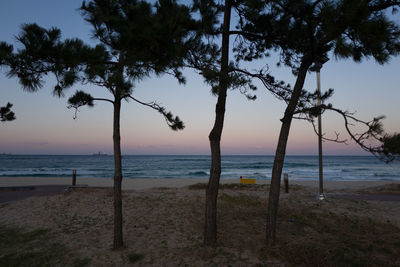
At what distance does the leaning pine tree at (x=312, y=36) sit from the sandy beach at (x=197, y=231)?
0.89 m

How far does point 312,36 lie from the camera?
194 inches

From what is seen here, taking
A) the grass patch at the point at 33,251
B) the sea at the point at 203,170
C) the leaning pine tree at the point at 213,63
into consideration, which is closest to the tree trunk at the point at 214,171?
the leaning pine tree at the point at 213,63

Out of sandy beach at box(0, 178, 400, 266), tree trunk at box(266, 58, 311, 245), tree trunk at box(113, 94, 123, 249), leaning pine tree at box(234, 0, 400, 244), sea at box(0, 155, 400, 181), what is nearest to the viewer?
leaning pine tree at box(234, 0, 400, 244)

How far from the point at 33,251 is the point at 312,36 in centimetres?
734

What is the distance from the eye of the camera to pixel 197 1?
18.2ft

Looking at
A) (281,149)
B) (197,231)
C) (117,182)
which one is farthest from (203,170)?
(281,149)

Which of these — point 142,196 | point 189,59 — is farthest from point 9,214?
point 189,59

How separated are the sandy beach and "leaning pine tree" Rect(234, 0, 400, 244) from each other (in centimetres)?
89

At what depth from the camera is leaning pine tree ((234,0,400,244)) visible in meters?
3.86

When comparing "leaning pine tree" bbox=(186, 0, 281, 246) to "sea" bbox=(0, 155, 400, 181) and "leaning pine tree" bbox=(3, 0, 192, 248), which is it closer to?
"leaning pine tree" bbox=(3, 0, 192, 248)

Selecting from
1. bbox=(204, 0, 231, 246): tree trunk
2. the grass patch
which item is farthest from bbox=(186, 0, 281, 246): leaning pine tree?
the grass patch

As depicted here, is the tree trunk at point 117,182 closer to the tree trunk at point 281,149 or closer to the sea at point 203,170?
the tree trunk at point 281,149

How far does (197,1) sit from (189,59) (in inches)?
53.9

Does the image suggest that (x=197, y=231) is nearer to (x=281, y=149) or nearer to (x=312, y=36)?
(x=281, y=149)
